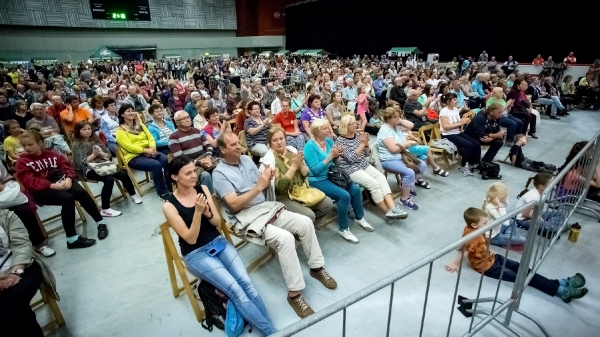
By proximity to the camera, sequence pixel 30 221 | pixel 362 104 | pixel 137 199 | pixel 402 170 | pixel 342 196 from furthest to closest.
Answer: pixel 362 104 < pixel 137 199 < pixel 402 170 < pixel 342 196 < pixel 30 221

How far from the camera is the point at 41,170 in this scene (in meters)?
3.13

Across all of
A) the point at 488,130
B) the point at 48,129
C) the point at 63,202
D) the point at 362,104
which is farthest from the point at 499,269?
the point at 48,129

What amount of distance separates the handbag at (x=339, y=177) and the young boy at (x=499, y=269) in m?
1.11

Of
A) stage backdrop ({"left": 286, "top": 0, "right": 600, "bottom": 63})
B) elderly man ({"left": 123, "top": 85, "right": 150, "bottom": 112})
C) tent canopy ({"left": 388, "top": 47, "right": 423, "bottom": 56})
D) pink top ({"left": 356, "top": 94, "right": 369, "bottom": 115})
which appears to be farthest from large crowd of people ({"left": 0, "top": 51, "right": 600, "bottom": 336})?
tent canopy ({"left": 388, "top": 47, "right": 423, "bottom": 56})

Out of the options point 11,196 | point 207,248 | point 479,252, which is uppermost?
point 11,196

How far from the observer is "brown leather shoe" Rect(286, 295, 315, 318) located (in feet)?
7.48

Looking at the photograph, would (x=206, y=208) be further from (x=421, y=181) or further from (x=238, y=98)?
(x=238, y=98)

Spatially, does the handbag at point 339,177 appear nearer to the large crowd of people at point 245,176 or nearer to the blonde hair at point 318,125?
the large crowd of people at point 245,176

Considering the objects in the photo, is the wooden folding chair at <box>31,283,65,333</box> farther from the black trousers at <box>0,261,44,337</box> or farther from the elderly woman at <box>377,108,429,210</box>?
the elderly woman at <box>377,108,429,210</box>

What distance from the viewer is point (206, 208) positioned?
2191 mm

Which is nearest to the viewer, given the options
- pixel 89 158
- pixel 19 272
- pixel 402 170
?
pixel 19 272

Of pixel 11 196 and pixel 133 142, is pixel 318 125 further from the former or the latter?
pixel 11 196

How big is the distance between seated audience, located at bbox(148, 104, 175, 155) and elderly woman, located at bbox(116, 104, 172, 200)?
0.17 meters

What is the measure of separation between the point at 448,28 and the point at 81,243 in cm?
2111
